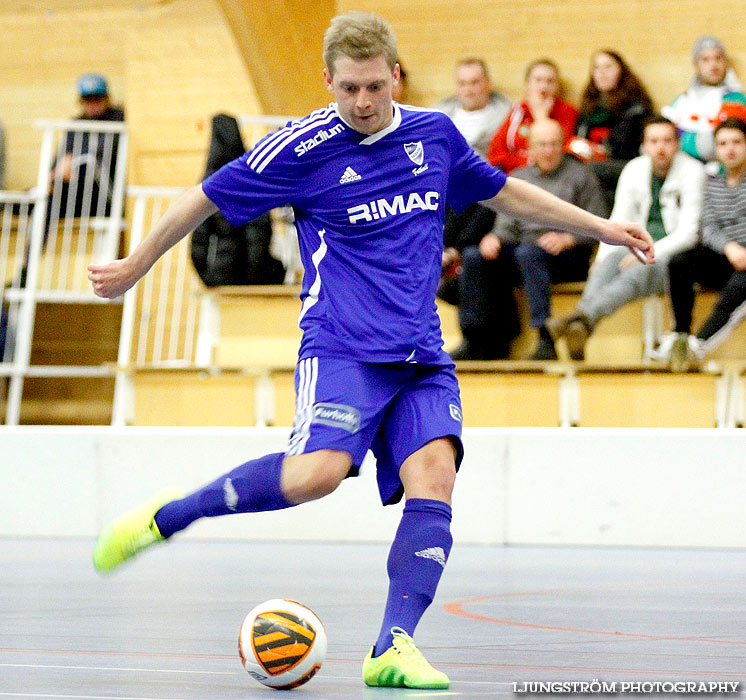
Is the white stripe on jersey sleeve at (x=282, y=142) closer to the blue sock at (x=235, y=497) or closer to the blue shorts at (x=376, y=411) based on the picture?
the blue shorts at (x=376, y=411)

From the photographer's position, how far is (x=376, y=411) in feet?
10.7

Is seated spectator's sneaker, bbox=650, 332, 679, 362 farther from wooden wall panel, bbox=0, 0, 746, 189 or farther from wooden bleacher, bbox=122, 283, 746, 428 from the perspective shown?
wooden wall panel, bbox=0, 0, 746, 189

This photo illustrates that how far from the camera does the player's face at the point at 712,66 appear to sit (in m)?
8.38

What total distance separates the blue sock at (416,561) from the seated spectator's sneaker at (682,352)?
4.28 m

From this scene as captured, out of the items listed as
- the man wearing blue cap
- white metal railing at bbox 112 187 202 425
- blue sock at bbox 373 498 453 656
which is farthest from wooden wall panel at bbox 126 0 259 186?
blue sock at bbox 373 498 453 656

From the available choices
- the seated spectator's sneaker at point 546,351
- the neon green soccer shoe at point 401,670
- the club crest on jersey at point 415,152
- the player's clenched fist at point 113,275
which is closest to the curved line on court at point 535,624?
the neon green soccer shoe at point 401,670

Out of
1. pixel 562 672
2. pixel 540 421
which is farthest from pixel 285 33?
pixel 562 672

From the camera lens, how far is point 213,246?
885cm

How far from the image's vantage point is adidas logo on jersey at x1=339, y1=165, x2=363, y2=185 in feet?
10.9

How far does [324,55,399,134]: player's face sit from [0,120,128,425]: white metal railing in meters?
7.06

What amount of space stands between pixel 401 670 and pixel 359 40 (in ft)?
4.89

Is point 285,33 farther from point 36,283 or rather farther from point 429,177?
point 429,177

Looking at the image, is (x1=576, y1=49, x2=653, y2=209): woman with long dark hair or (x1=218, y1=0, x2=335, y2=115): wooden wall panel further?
(x1=218, y1=0, x2=335, y2=115): wooden wall panel

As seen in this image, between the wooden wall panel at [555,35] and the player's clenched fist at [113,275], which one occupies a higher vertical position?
the wooden wall panel at [555,35]
